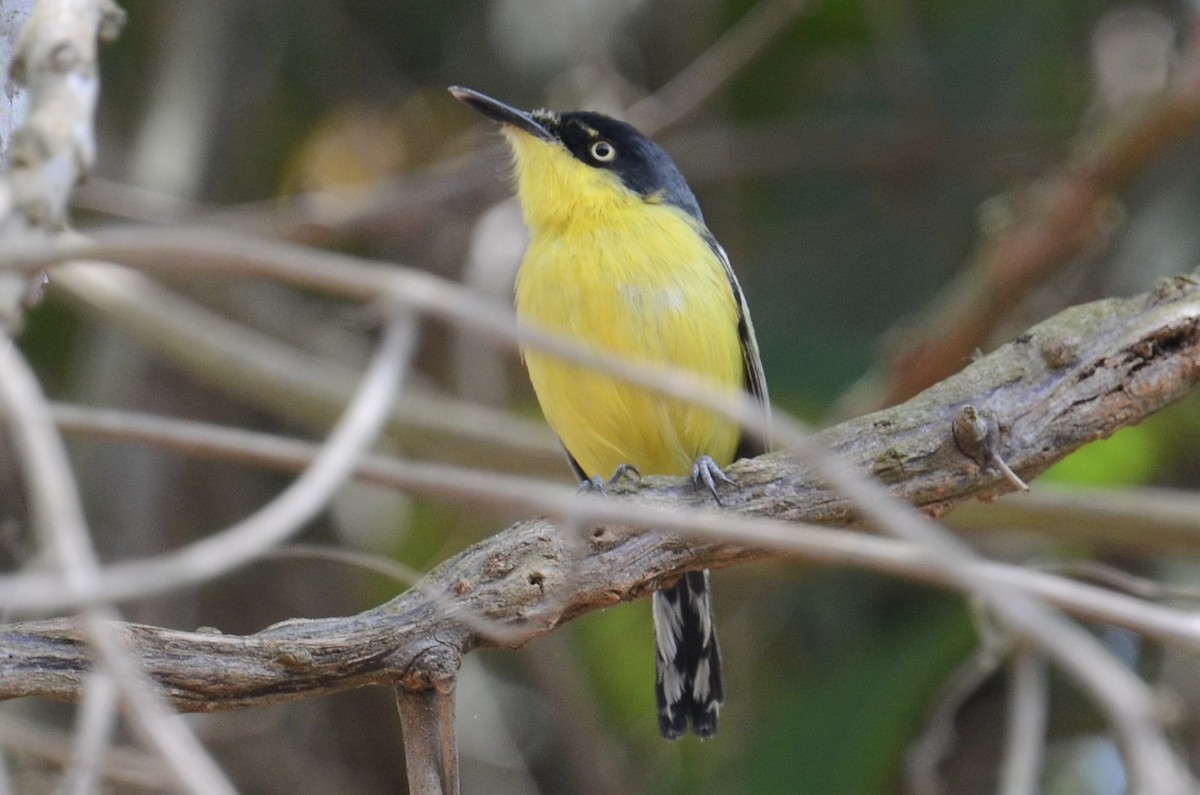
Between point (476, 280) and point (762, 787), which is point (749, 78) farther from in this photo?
point (762, 787)

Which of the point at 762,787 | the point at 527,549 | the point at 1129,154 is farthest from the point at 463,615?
the point at 1129,154

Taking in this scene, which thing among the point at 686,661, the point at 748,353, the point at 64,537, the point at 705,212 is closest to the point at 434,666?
the point at 64,537

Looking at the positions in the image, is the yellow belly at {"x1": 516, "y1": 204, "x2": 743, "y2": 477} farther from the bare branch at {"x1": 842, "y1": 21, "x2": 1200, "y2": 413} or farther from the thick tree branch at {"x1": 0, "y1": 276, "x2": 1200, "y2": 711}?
the bare branch at {"x1": 842, "y1": 21, "x2": 1200, "y2": 413}

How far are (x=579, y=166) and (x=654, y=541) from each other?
2.12 metres

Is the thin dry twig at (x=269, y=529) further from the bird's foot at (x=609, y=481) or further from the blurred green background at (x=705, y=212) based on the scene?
the blurred green background at (x=705, y=212)

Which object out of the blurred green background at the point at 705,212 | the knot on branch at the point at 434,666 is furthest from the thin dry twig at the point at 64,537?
the blurred green background at the point at 705,212

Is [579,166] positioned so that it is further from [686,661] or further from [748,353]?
[686,661]

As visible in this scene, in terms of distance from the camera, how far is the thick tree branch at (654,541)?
2799 millimetres

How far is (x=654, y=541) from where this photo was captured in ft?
10.5

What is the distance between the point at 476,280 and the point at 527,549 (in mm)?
4040

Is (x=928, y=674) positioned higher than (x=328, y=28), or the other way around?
(x=328, y=28)

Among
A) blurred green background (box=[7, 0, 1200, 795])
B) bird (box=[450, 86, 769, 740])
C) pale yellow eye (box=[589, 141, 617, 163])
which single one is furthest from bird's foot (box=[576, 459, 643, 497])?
blurred green background (box=[7, 0, 1200, 795])

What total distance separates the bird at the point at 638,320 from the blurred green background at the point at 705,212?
1290mm

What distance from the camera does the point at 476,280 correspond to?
277 inches
